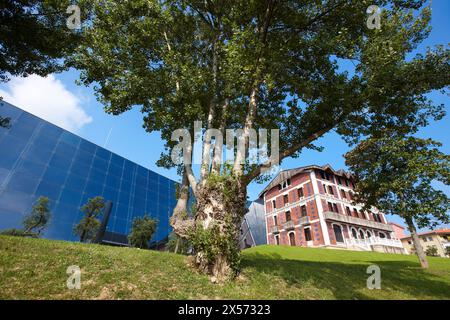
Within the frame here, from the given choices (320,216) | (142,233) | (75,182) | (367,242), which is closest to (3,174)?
(75,182)

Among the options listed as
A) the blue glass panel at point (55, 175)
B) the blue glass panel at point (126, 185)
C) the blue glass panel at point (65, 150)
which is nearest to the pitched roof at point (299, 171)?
the blue glass panel at point (126, 185)

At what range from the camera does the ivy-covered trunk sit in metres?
7.80

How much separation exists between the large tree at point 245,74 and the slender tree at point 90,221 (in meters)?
23.5

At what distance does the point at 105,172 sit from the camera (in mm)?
40125

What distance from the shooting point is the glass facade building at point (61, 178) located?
94.1 ft

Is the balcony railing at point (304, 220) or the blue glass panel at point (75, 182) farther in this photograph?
the balcony railing at point (304, 220)

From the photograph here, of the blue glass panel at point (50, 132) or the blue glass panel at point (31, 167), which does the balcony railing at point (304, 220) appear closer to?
the blue glass panel at point (31, 167)

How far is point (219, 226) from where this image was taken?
26.9 feet

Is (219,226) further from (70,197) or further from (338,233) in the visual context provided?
(70,197)

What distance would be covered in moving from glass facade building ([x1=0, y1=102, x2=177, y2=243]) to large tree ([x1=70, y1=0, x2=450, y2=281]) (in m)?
20.5

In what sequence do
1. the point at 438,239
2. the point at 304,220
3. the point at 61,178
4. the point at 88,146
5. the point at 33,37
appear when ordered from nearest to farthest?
the point at 33,37
the point at 61,178
the point at 304,220
the point at 88,146
the point at 438,239

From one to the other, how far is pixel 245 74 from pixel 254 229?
44.9 m

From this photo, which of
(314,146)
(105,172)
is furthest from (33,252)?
(105,172)

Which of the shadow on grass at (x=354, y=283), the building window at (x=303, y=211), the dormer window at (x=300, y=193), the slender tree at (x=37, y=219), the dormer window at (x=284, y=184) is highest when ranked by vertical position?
Result: the dormer window at (x=284, y=184)
